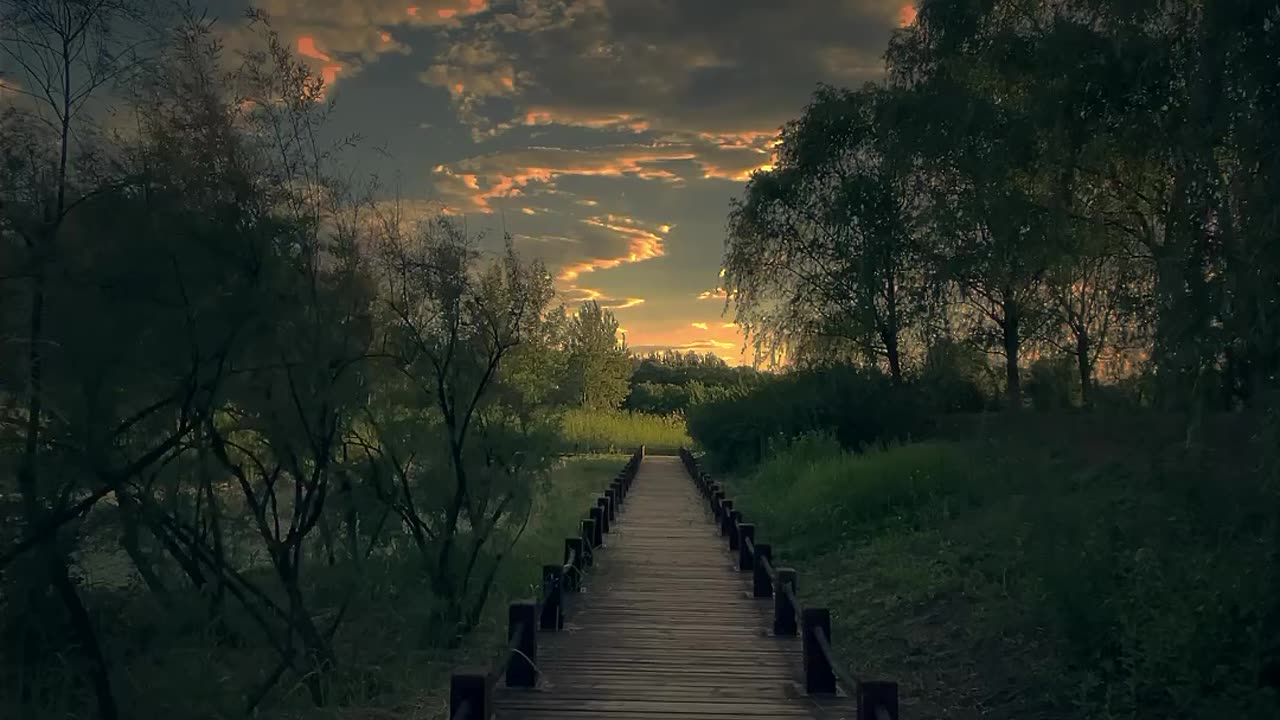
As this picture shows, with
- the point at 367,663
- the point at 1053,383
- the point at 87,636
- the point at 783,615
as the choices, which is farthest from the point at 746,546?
the point at 1053,383

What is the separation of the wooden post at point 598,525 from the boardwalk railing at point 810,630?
1560 mm

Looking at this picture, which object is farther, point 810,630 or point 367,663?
point 367,663

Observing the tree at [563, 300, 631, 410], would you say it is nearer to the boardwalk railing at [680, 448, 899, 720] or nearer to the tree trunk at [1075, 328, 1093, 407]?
the tree trunk at [1075, 328, 1093, 407]

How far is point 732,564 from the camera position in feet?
36.2

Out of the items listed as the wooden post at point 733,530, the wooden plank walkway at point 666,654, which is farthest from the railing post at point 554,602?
the wooden post at point 733,530

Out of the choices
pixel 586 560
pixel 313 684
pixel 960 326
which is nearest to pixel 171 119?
pixel 313 684

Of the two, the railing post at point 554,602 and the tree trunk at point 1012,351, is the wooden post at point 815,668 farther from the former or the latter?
the tree trunk at point 1012,351

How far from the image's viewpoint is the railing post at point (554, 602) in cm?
743

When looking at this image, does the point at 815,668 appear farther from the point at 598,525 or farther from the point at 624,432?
the point at 624,432

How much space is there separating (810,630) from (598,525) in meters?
6.40

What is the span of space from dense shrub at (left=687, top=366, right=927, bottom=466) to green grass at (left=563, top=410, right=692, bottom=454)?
1190 cm

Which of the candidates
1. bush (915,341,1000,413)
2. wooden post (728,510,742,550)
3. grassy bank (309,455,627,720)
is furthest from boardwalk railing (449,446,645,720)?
bush (915,341,1000,413)

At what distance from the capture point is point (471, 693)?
448 cm

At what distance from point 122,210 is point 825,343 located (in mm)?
20161
